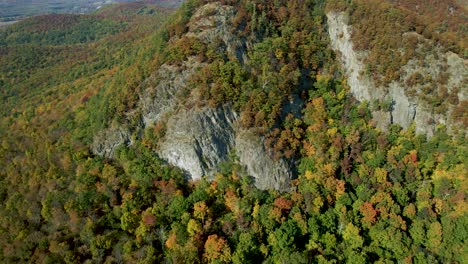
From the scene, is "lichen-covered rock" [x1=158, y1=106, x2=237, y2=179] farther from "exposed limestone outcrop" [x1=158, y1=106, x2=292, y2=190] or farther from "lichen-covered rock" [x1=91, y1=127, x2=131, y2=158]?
"lichen-covered rock" [x1=91, y1=127, x2=131, y2=158]

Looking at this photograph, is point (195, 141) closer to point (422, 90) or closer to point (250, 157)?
point (250, 157)

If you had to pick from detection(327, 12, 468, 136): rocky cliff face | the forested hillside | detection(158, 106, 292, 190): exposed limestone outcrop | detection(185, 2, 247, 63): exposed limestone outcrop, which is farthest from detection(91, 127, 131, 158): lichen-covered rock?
detection(327, 12, 468, 136): rocky cliff face

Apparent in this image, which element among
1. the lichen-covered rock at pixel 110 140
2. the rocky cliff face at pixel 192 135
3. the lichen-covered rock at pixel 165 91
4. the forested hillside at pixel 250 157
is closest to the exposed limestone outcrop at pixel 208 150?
the rocky cliff face at pixel 192 135

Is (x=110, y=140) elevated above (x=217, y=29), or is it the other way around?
(x=217, y=29)

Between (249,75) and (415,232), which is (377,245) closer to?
(415,232)

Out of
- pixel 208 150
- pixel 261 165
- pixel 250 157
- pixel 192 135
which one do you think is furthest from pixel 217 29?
pixel 261 165

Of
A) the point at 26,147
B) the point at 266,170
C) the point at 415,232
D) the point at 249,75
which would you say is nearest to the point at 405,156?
the point at 415,232
